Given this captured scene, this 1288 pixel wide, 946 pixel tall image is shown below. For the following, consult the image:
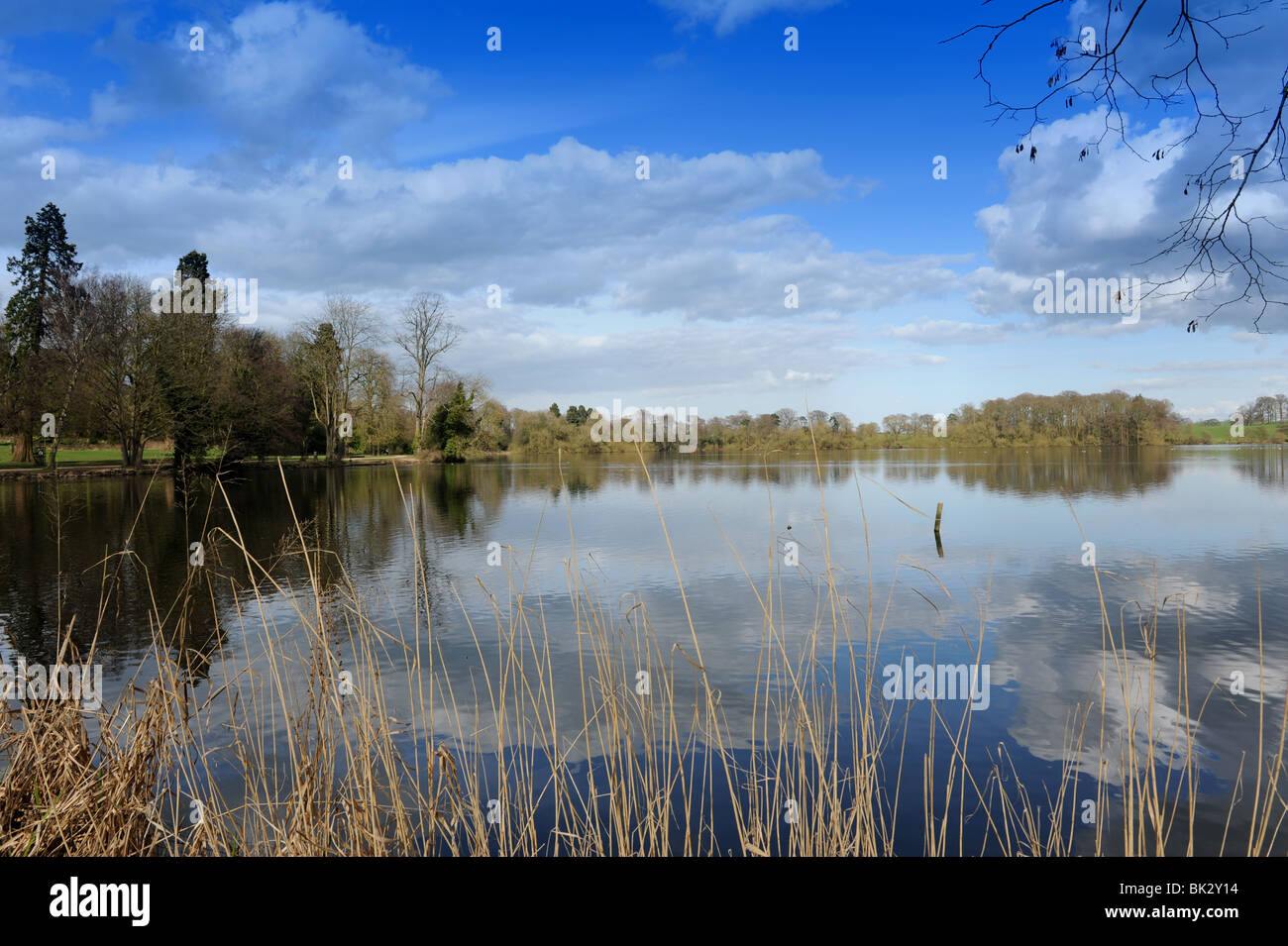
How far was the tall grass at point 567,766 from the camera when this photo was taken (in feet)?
10.9

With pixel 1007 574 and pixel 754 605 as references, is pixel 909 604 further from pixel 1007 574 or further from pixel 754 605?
pixel 1007 574

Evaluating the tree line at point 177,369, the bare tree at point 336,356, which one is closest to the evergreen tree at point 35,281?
the tree line at point 177,369

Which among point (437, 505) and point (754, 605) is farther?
point (437, 505)

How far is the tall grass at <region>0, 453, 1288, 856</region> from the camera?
10.9 feet

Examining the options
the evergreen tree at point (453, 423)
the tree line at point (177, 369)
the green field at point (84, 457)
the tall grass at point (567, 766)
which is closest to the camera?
the tall grass at point (567, 766)

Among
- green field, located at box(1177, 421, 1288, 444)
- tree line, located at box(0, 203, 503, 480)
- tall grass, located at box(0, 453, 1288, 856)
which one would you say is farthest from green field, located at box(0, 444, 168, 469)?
green field, located at box(1177, 421, 1288, 444)

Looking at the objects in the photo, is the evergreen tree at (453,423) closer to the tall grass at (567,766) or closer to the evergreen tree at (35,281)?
the evergreen tree at (35,281)

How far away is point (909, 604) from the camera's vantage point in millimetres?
11570

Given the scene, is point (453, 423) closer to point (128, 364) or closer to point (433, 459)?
point (433, 459)

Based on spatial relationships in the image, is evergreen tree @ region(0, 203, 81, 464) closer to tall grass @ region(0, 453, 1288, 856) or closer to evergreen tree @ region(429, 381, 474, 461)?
evergreen tree @ region(429, 381, 474, 461)

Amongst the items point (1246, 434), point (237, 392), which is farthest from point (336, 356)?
point (1246, 434)
